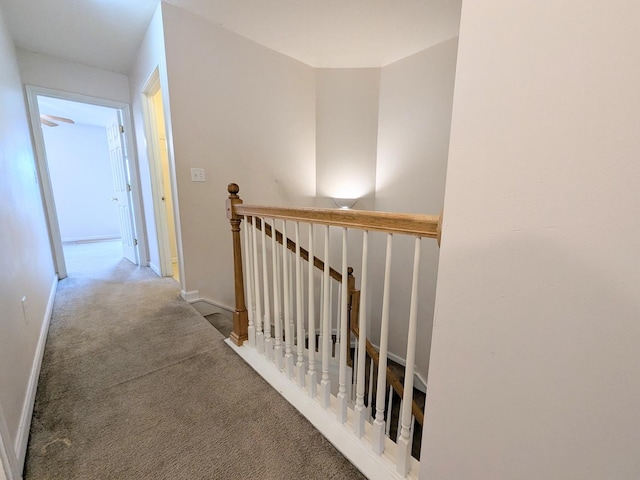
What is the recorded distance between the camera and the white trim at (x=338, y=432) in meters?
0.91

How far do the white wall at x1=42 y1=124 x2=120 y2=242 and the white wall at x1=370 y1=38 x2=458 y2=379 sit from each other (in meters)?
5.70

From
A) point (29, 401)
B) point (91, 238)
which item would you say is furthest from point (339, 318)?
point (91, 238)

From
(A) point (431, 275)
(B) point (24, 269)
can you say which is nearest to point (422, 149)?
(A) point (431, 275)

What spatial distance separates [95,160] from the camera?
17.7 ft

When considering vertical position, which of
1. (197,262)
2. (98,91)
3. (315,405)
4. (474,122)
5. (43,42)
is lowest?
Result: (315,405)

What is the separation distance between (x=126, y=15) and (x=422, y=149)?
2.75 meters

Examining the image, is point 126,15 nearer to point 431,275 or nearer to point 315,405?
point 315,405

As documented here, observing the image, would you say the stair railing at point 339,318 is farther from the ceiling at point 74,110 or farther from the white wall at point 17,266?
the ceiling at point 74,110

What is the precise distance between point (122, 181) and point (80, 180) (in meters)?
2.94

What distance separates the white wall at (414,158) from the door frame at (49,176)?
112 inches

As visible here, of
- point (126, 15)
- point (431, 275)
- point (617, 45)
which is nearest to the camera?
point (617, 45)

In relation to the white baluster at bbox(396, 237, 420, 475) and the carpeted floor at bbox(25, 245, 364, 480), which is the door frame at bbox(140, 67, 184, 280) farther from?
the white baluster at bbox(396, 237, 420, 475)

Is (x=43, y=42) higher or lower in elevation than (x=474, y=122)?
higher

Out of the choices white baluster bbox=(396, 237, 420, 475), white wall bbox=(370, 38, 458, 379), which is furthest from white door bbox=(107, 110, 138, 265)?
white baluster bbox=(396, 237, 420, 475)
